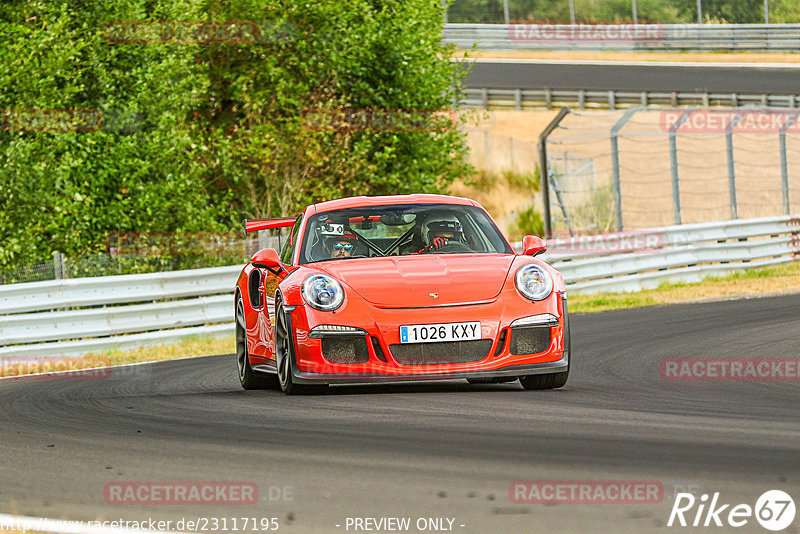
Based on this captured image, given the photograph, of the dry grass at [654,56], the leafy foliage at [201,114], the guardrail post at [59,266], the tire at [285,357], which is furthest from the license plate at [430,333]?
the dry grass at [654,56]

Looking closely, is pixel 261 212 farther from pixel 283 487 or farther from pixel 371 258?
pixel 283 487

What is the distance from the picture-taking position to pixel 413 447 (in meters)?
6.46

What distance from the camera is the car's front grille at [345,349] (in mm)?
8383

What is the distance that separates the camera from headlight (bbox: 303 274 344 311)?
849 cm

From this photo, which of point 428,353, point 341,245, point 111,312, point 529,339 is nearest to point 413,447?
point 428,353

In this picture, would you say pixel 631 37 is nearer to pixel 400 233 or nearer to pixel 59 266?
pixel 59 266

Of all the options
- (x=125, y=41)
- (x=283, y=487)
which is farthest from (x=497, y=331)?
(x=125, y=41)

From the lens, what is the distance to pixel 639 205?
38.2m

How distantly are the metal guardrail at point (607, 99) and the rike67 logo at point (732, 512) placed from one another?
3160 cm

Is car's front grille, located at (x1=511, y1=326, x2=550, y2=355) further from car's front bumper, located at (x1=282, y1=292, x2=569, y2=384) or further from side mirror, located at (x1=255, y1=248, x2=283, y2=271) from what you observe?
side mirror, located at (x1=255, y1=248, x2=283, y2=271)

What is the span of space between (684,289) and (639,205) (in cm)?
1814

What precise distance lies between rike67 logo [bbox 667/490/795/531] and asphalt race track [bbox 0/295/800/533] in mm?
49

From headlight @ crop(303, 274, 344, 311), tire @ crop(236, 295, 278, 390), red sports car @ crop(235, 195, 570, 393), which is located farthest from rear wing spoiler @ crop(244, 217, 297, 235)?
headlight @ crop(303, 274, 344, 311)

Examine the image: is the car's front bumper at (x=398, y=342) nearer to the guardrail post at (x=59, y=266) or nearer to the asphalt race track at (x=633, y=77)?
the guardrail post at (x=59, y=266)
